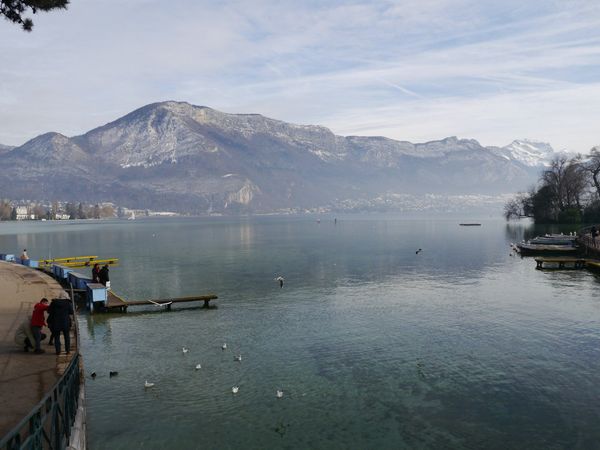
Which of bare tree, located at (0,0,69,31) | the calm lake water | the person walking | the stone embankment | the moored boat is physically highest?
bare tree, located at (0,0,69,31)

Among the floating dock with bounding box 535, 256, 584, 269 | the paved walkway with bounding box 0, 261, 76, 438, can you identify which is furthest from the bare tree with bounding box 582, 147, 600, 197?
the paved walkway with bounding box 0, 261, 76, 438

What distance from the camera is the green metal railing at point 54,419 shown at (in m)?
11.3

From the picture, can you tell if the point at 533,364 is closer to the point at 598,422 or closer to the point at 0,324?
the point at 598,422

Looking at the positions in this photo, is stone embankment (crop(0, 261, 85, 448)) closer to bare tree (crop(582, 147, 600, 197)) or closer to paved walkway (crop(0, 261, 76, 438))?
paved walkway (crop(0, 261, 76, 438))

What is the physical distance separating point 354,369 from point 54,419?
15.6 m

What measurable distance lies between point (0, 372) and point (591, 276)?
58952 millimetres

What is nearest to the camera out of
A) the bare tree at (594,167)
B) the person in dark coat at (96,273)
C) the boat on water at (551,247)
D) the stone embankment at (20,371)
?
the stone embankment at (20,371)

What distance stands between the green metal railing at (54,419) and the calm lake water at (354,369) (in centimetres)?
308

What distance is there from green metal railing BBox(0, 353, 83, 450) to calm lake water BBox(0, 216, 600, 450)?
121 inches

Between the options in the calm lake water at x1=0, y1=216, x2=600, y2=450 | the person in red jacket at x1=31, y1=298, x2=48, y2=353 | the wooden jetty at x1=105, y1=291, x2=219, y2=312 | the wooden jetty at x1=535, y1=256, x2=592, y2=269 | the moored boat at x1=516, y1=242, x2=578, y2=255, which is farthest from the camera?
the moored boat at x1=516, y1=242, x2=578, y2=255

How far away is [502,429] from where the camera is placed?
19.5 m

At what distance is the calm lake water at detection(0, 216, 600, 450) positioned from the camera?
1928cm

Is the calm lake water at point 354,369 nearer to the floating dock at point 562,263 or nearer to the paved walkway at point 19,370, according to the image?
the paved walkway at point 19,370

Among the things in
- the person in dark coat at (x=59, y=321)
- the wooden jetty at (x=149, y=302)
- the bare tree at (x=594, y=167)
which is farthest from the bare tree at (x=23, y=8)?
the bare tree at (x=594, y=167)
